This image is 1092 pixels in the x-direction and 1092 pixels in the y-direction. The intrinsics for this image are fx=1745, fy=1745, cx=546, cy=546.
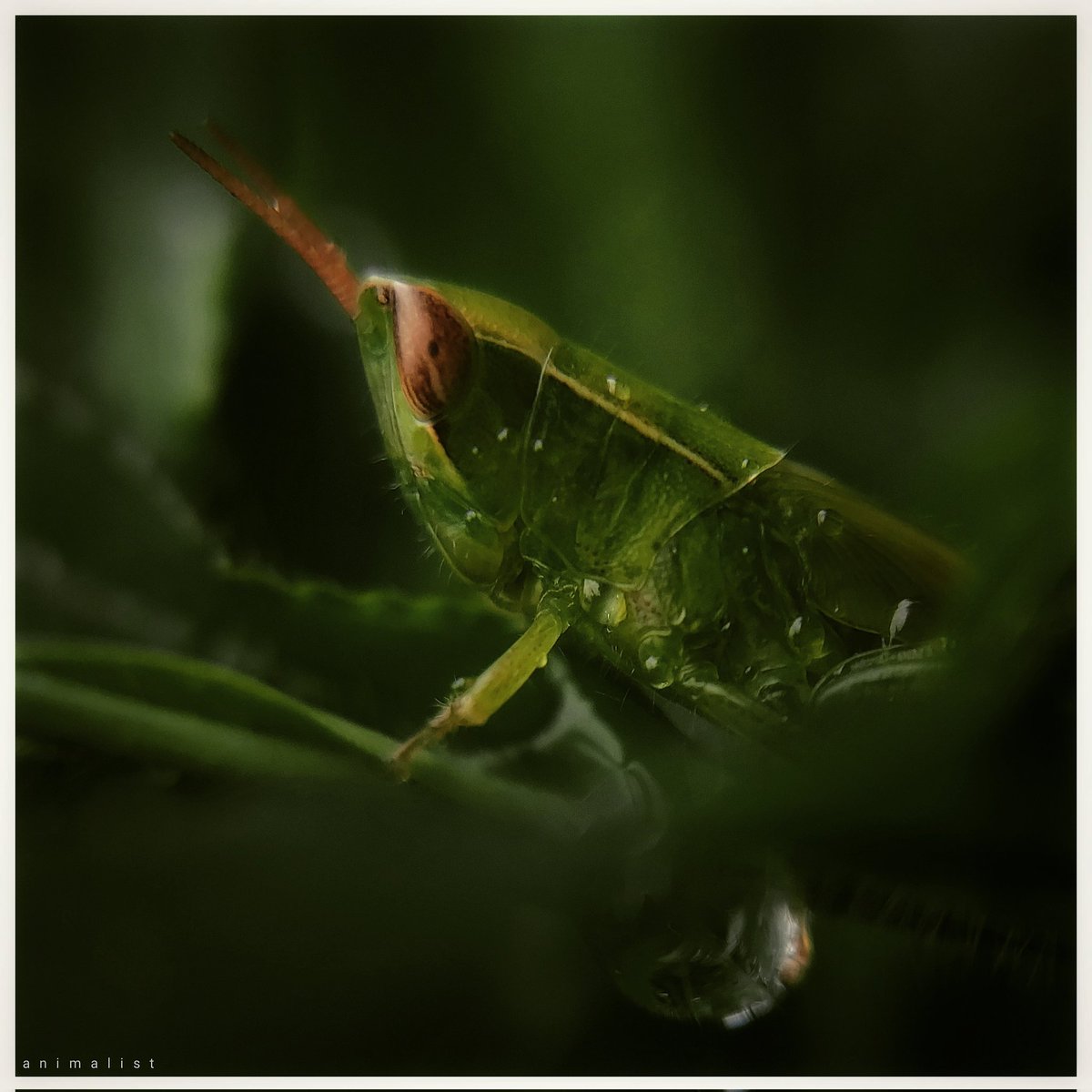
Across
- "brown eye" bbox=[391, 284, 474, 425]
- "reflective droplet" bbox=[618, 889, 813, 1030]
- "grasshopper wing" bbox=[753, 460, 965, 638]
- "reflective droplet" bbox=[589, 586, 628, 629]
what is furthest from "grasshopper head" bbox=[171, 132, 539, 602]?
"reflective droplet" bbox=[618, 889, 813, 1030]

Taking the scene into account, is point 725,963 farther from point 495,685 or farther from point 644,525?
point 644,525

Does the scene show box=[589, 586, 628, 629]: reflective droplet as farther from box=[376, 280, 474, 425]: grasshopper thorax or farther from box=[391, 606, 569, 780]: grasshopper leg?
box=[376, 280, 474, 425]: grasshopper thorax

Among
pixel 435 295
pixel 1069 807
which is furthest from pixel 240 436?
pixel 1069 807

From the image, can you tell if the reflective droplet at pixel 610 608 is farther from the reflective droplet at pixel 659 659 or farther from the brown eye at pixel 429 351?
the brown eye at pixel 429 351

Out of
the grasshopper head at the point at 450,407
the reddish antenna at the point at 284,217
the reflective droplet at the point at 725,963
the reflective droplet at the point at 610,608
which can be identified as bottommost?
the reflective droplet at the point at 725,963

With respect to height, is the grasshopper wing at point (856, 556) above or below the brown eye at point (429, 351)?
below

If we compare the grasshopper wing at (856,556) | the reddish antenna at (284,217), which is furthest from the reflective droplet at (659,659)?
the reddish antenna at (284,217)

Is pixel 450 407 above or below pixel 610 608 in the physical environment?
above


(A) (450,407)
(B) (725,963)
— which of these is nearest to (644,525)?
(A) (450,407)
